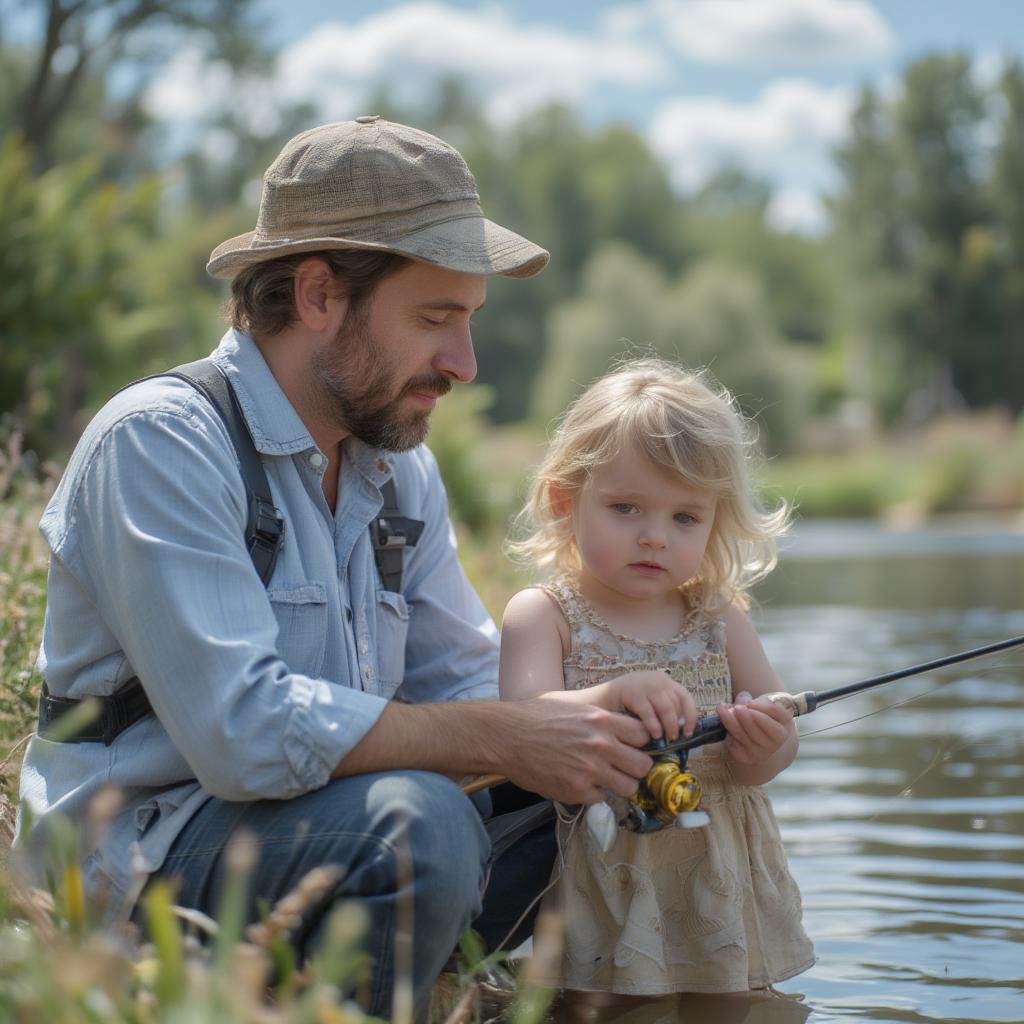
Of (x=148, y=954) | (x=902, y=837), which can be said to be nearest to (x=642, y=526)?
(x=148, y=954)

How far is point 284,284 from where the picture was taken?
3.08 meters

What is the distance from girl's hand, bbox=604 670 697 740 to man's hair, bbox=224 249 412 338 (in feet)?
2.95

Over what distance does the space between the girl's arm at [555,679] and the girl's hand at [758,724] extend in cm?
10

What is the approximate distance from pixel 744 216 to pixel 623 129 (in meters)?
7.63

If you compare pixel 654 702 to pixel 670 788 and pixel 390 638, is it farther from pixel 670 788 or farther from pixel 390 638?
pixel 390 638

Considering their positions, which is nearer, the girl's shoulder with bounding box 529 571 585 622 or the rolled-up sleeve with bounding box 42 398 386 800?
the rolled-up sleeve with bounding box 42 398 386 800

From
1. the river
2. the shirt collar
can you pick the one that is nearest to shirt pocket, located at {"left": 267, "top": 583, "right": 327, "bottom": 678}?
the shirt collar

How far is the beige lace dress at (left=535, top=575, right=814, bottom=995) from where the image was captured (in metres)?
3.04

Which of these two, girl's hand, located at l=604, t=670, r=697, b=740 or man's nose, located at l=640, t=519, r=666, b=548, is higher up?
man's nose, located at l=640, t=519, r=666, b=548

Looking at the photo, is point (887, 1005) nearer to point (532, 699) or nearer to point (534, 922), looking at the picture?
point (534, 922)

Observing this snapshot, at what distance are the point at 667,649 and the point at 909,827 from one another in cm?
235

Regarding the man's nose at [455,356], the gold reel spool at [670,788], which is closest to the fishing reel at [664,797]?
the gold reel spool at [670,788]

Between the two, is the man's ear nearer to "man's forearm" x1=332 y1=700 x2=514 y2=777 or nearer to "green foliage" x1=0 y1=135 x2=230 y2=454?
"man's forearm" x1=332 y1=700 x2=514 y2=777

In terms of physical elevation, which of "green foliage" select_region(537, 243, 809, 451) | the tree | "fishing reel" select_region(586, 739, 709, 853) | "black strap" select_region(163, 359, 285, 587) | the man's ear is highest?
the man's ear
